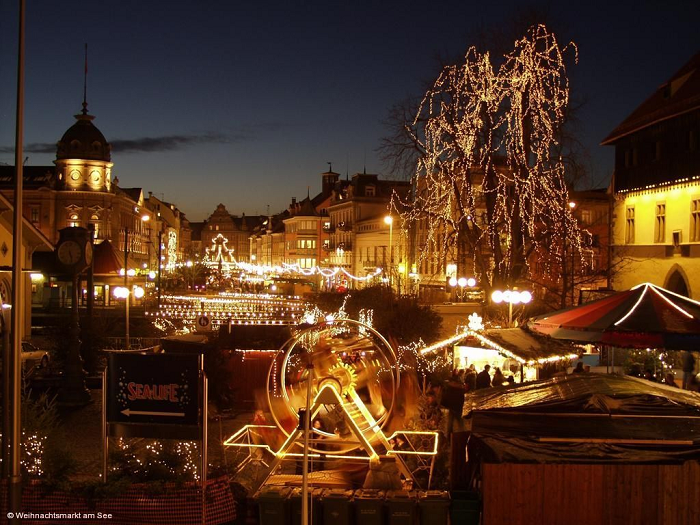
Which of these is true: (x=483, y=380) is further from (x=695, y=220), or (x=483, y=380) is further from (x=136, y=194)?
(x=136, y=194)

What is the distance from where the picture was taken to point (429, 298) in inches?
1539

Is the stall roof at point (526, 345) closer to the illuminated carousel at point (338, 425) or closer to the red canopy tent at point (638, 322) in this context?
the red canopy tent at point (638, 322)

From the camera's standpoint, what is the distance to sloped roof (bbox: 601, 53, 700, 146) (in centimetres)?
3023

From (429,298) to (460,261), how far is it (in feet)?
28.5

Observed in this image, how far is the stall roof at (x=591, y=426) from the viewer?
356 inches

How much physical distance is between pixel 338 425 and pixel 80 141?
82.8 metres

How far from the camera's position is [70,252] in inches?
861

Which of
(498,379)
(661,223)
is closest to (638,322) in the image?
(498,379)

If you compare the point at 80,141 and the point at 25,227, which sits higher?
the point at 80,141

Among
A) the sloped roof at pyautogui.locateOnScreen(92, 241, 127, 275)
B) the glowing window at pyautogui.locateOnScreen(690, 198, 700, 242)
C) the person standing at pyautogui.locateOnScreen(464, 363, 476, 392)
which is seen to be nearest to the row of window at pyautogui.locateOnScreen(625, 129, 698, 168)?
the glowing window at pyautogui.locateOnScreen(690, 198, 700, 242)

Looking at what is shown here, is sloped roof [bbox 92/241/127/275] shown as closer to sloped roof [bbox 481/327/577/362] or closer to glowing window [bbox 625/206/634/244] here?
glowing window [bbox 625/206/634/244]

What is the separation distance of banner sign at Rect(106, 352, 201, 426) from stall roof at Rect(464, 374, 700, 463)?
3666 mm

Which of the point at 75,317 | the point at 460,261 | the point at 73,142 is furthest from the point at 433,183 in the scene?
the point at 73,142

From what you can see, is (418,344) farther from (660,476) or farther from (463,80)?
(660,476)
